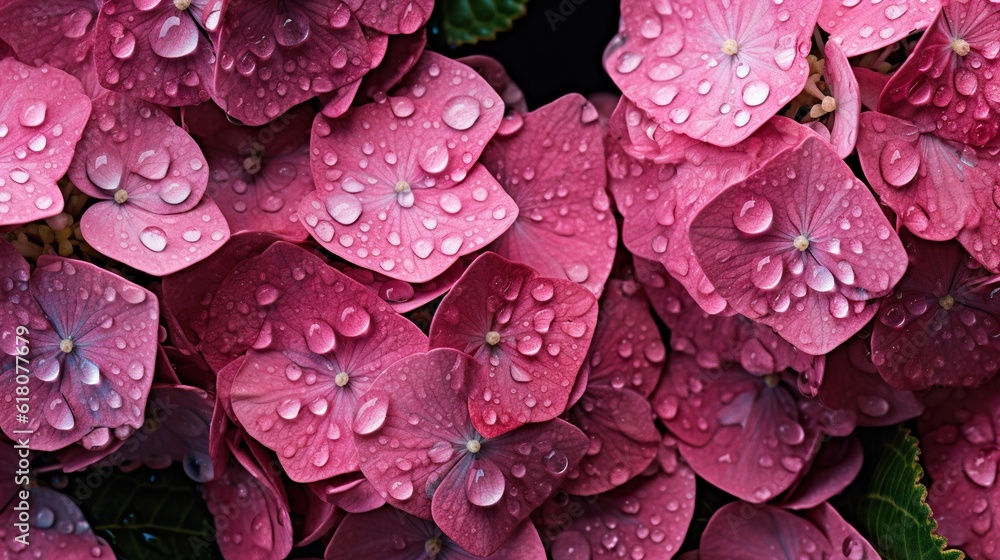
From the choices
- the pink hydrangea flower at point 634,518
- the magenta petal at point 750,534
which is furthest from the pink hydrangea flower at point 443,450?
the magenta petal at point 750,534

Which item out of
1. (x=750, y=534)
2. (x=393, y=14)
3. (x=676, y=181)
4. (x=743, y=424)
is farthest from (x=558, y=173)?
(x=750, y=534)

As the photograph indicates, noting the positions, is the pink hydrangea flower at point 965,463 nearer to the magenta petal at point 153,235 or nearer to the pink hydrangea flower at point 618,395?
the pink hydrangea flower at point 618,395

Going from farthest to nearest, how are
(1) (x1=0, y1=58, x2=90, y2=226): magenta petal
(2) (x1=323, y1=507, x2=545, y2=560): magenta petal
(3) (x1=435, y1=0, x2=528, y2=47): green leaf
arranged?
(3) (x1=435, y1=0, x2=528, y2=47): green leaf → (2) (x1=323, y1=507, x2=545, y2=560): magenta petal → (1) (x1=0, y1=58, x2=90, y2=226): magenta petal

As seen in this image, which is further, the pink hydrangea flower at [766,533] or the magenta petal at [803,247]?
the pink hydrangea flower at [766,533]

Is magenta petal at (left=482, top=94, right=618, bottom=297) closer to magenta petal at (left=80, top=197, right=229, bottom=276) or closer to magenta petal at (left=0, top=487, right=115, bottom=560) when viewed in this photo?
magenta petal at (left=80, top=197, right=229, bottom=276)

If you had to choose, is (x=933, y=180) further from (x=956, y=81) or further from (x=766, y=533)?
(x=766, y=533)

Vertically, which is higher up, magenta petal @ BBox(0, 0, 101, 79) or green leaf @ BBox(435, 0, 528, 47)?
magenta petal @ BBox(0, 0, 101, 79)

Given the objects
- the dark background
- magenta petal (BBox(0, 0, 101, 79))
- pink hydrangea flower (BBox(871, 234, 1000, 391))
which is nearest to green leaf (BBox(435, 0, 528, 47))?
the dark background
